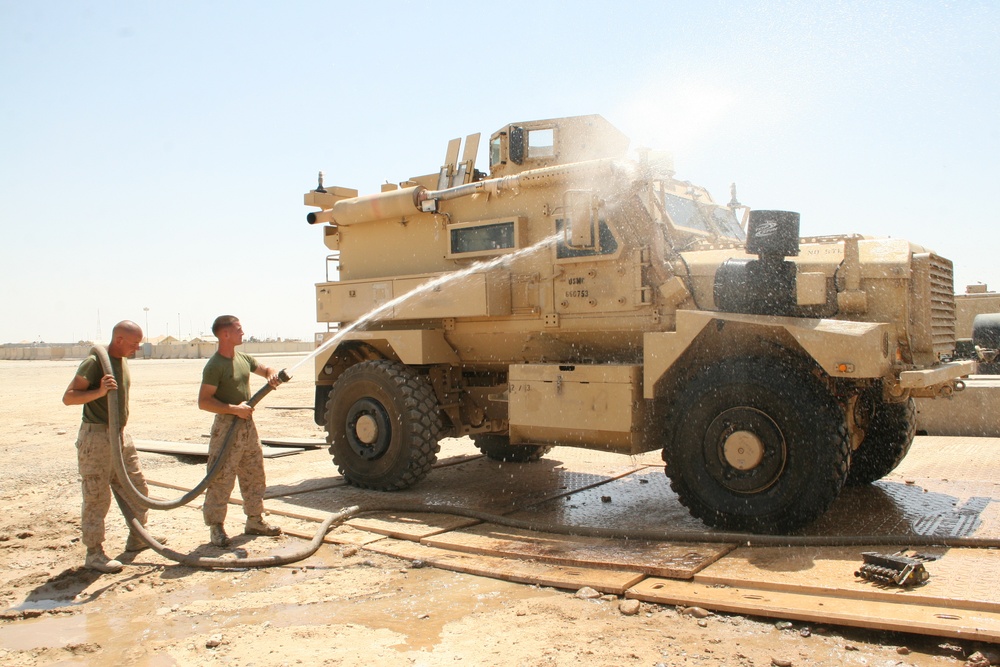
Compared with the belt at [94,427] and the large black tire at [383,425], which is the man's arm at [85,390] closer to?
the belt at [94,427]

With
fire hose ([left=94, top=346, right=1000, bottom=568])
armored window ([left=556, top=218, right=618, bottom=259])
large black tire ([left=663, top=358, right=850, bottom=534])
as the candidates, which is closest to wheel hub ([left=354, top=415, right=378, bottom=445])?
fire hose ([left=94, top=346, right=1000, bottom=568])

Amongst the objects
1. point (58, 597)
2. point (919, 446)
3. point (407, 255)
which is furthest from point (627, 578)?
point (919, 446)

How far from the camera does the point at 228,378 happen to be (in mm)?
6234

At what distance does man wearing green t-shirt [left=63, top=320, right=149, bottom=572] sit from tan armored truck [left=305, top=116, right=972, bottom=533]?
8.70 feet

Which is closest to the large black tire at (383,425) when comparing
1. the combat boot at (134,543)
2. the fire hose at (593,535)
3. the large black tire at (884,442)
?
the fire hose at (593,535)

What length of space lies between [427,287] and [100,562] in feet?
12.2

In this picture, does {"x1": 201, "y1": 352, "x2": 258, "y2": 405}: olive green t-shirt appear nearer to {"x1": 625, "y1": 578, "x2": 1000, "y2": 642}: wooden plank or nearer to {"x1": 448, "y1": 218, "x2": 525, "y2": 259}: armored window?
{"x1": 448, "y1": 218, "x2": 525, "y2": 259}: armored window

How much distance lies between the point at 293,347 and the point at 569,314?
6013 centimetres

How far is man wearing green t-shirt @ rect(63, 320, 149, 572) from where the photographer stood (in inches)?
217

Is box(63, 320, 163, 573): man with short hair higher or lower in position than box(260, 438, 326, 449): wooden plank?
higher

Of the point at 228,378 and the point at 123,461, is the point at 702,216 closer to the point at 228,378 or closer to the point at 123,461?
the point at 228,378

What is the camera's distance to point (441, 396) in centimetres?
834

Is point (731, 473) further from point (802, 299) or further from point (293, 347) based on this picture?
point (293, 347)

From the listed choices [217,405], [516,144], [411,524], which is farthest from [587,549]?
[516,144]
